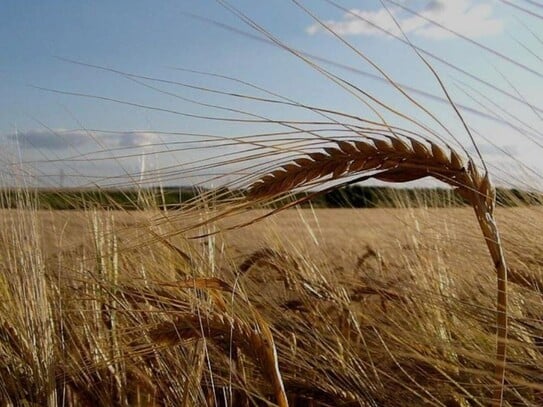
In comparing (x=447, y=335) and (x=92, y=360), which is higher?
(x=92, y=360)

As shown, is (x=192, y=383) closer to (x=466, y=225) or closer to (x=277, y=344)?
(x=277, y=344)

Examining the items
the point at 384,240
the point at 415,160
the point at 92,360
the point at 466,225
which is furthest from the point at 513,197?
the point at 415,160

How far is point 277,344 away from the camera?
126 cm

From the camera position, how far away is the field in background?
1065 mm

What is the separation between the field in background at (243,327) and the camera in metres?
1.07

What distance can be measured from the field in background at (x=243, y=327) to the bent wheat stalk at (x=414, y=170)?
0.13 m

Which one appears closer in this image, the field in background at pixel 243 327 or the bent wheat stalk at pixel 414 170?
the bent wheat stalk at pixel 414 170

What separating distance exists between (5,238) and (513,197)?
124 centimetres

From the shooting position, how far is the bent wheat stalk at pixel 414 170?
81cm

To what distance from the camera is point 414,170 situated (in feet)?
2.69

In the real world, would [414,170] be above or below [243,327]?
above

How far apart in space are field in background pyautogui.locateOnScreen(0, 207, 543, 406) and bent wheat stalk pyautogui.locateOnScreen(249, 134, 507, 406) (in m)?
0.13

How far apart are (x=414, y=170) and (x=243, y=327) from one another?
29 cm

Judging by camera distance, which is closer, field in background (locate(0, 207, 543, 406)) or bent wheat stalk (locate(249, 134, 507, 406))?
bent wheat stalk (locate(249, 134, 507, 406))
